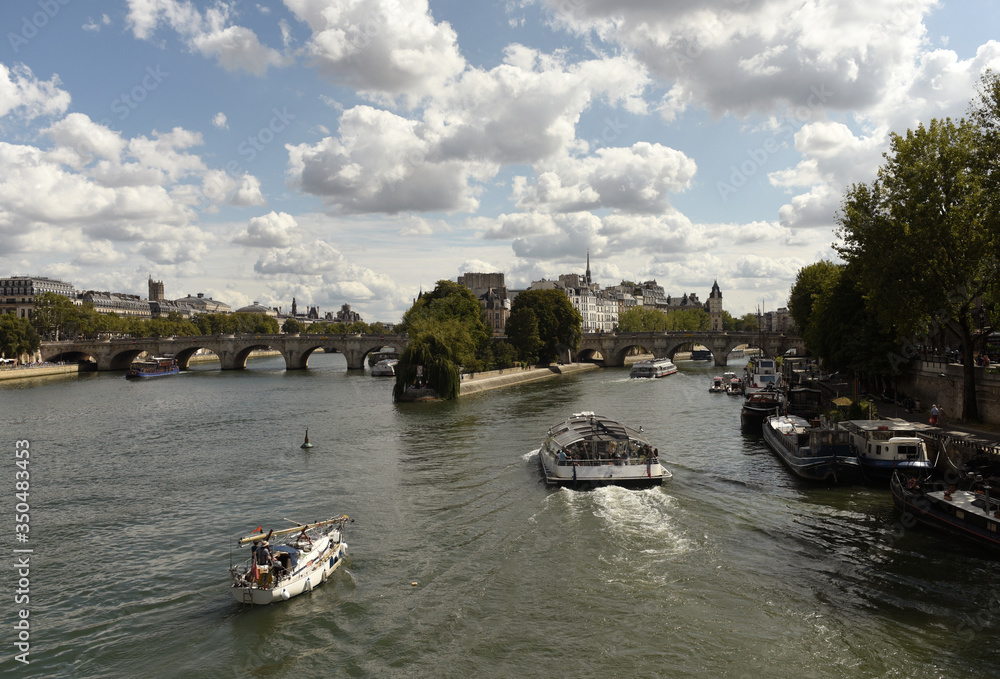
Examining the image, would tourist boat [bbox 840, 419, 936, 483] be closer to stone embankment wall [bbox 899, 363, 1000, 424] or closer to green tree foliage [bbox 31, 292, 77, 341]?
stone embankment wall [bbox 899, 363, 1000, 424]

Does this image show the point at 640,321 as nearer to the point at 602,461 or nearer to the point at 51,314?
the point at 51,314

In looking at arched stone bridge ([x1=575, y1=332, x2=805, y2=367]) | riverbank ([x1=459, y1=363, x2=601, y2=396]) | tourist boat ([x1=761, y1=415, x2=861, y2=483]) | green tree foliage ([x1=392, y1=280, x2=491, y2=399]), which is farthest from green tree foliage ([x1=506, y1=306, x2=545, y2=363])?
tourist boat ([x1=761, y1=415, x2=861, y2=483])

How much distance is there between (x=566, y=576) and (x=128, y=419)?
44.1 meters

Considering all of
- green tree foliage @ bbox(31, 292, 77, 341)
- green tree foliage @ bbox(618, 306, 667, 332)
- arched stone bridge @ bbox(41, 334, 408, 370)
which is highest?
green tree foliage @ bbox(31, 292, 77, 341)

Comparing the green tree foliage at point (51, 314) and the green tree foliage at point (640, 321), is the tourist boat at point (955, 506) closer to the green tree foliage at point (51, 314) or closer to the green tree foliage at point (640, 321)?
the green tree foliage at point (51, 314)

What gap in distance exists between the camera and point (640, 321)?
166 m

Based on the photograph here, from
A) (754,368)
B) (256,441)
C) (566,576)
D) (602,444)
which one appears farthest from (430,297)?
(566,576)

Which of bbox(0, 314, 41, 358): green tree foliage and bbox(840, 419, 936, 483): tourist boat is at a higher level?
bbox(0, 314, 41, 358): green tree foliage

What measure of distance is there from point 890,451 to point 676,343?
85.0m

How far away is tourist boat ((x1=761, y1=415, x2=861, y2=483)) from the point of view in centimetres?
2895

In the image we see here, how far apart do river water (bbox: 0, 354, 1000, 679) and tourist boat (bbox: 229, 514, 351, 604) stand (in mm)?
430

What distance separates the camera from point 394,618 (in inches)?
661

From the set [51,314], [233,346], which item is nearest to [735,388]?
[233,346]

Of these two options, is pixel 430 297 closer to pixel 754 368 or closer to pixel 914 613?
pixel 754 368
